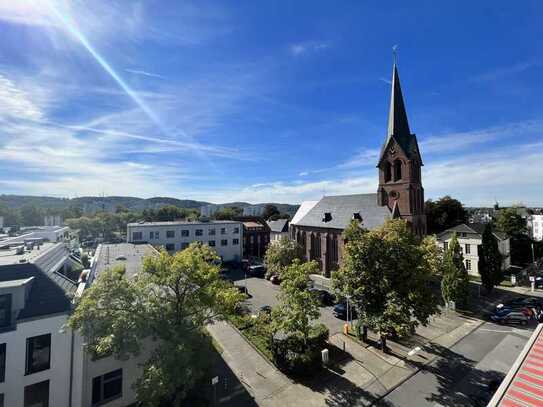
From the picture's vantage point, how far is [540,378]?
1052cm

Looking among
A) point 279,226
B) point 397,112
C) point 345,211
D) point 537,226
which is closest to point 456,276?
point 345,211

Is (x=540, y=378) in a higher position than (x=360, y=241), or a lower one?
lower

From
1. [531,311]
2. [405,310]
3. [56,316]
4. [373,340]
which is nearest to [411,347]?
[373,340]

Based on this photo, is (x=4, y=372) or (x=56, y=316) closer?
(x=4, y=372)

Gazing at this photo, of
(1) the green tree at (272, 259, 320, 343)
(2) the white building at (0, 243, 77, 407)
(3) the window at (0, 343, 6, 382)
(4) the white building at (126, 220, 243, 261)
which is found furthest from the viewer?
(4) the white building at (126, 220, 243, 261)

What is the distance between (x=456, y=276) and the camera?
26.6 m

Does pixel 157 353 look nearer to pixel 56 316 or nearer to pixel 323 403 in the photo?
pixel 56 316

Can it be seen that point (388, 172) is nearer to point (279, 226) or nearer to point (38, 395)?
point (279, 226)

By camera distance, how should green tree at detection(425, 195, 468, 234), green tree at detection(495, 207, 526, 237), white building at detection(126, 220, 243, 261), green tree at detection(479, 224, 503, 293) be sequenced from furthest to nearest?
green tree at detection(425, 195, 468, 234)
green tree at detection(495, 207, 526, 237)
white building at detection(126, 220, 243, 261)
green tree at detection(479, 224, 503, 293)

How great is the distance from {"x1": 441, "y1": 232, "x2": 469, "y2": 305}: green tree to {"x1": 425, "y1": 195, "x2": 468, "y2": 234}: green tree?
38.1 m

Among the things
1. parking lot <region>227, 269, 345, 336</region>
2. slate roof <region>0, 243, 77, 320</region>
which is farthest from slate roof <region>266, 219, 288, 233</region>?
slate roof <region>0, 243, 77, 320</region>

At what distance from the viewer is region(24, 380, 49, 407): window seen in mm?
12180

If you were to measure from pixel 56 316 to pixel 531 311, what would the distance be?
38.3 metres

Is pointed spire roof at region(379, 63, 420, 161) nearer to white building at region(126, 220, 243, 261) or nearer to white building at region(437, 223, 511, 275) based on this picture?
white building at region(437, 223, 511, 275)
